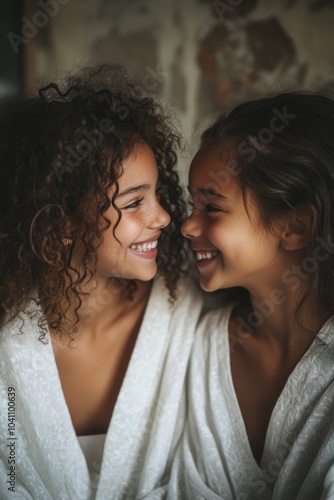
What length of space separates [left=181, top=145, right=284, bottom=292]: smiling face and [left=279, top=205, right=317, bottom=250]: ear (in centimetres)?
3

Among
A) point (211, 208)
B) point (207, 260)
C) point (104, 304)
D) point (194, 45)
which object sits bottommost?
point (104, 304)

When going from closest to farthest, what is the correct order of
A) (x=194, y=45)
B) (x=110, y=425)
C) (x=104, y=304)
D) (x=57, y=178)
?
(x=57, y=178)
(x=110, y=425)
(x=104, y=304)
(x=194, y=45)

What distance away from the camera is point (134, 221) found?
41.1 inches

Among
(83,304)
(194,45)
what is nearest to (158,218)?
(83,304)

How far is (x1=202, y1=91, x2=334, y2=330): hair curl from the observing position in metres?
0.99

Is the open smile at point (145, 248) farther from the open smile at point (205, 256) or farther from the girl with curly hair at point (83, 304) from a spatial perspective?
the open smile at point (205, 256)

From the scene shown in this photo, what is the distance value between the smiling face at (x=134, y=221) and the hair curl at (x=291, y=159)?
0.62 ft

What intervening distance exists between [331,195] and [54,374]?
0.73 m

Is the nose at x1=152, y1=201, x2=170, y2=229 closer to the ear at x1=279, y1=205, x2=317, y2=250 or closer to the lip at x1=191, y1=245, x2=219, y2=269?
the lip at x1=191, y1=245, x2=219, y2=269

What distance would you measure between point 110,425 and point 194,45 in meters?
1.14

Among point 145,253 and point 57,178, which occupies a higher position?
point 57,178

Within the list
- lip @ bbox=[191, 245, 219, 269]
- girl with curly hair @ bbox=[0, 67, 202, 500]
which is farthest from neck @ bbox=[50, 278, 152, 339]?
lip @ bbox=[191, 245, 219, 269]

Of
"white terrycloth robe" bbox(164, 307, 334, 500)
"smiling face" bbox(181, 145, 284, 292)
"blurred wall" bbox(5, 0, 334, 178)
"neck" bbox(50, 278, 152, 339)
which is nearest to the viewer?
"white terrycloth robe" bbox(164, 307, 334, 500)

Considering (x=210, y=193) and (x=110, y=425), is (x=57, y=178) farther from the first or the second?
(x=110, y=425)
